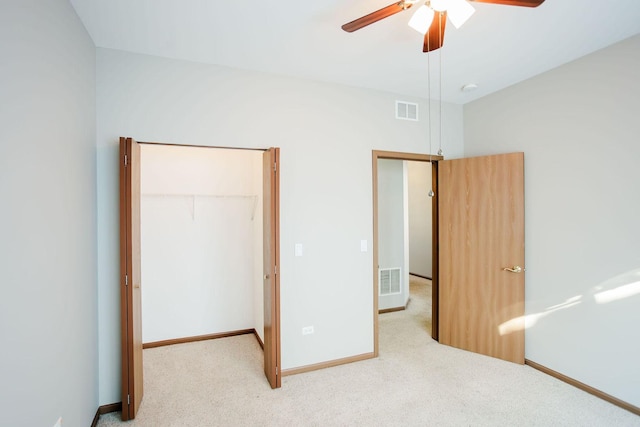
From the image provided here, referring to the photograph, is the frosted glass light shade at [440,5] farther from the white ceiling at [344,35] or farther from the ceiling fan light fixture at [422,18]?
the white ceiling at [344,35]

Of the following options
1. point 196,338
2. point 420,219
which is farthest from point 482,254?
point 420,219

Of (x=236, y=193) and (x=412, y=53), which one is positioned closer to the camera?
(x=412, y=53)

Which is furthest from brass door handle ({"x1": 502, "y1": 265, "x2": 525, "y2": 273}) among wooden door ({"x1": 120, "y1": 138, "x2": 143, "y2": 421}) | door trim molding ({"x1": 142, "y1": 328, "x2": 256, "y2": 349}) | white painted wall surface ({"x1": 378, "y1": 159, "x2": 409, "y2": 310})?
wooden door ({"x1": 120, "y1": 138, "x2": 143, "y2": 421})

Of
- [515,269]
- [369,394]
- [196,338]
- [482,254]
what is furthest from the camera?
[196,338]

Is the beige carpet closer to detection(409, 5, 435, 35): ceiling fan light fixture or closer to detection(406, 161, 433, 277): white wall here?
detection(409, 5, 435, 35): ceiling fan light fixture

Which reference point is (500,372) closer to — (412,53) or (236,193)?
(412,53)

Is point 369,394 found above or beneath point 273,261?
beneath

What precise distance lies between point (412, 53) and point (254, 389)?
3.06 metres

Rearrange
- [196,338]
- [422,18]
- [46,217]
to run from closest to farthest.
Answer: [46,217] < [422,18] < [196,338]

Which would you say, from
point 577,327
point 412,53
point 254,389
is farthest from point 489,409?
point 412,53

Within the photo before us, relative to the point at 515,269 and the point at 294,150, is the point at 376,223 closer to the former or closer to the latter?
the point at 294,150

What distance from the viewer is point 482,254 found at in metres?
3.13

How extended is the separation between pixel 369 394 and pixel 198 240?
95.9 inches

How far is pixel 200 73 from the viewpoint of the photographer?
2514 millimetres
